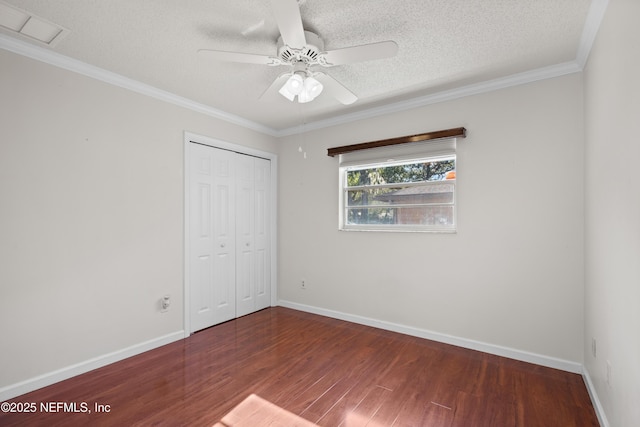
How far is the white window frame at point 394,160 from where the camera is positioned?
3.00m

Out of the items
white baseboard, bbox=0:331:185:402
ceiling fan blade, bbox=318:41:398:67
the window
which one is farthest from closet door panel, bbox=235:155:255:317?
ceiling fan blade, bbox=318:41:398:67

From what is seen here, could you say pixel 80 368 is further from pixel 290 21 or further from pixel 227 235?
pixel 290 21

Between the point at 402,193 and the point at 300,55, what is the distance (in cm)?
193

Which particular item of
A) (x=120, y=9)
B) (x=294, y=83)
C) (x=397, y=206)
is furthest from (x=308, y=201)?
(x=120, y=9)

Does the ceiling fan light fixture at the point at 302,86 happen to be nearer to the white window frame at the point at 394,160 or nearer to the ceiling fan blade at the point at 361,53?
the ceiling fan blade at the point at 361,53

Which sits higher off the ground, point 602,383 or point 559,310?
point 559,310

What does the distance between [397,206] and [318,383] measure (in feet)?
6.47

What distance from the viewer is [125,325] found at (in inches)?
105

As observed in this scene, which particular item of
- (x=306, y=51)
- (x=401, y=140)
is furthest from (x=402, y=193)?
(x=306, y=51)

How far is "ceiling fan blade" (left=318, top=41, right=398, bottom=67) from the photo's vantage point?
172 centimetres

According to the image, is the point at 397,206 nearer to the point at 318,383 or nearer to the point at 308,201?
the point at 308,201

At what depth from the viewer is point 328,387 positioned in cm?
223

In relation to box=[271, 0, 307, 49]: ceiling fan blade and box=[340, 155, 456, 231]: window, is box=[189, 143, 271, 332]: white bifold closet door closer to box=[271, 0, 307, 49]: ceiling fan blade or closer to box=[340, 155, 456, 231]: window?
box=[340, 155, 456, 231]: window

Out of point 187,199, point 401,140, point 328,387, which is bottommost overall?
point 328,387
